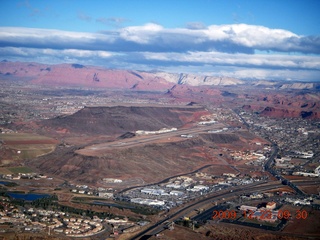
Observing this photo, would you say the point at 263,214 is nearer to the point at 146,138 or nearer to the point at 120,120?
the point at 146,138

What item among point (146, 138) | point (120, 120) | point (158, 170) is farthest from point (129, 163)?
point (120, 120)

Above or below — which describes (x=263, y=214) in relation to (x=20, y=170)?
above

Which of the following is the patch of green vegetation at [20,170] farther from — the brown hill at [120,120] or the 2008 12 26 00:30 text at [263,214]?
the brown hill at [120,120]

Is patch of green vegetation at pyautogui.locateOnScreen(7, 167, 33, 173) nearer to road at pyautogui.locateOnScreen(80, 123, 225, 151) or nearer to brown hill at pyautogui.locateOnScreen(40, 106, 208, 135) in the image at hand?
road at pyautogui.locateOnScreen(80, 123, 225, 151)

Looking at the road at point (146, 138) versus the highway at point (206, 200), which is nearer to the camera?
the highway at point (206, 200)

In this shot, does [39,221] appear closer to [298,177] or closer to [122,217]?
[122,217]

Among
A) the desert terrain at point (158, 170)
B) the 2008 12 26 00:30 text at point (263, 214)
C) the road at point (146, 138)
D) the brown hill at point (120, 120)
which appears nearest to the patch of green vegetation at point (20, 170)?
the desert terrain at point (158, 170)
